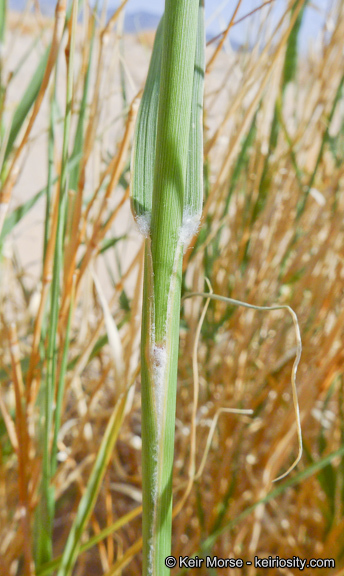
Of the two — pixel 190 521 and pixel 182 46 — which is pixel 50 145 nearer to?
pixel 182 46

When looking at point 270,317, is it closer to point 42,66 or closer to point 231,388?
point 231,388

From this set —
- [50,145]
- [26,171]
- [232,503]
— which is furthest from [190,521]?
[26,171]

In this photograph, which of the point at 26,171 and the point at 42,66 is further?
the point at 26,171

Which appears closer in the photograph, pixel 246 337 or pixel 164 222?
pixel 164 222

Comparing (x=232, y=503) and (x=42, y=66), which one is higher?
(x=42, y=66)

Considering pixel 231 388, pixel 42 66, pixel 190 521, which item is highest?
pixel 42 66

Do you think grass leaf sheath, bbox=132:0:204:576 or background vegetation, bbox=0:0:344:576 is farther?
background vegetation, bbox=0:0:344:576

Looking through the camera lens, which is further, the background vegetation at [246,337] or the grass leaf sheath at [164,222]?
the background vegetation at [246,337]

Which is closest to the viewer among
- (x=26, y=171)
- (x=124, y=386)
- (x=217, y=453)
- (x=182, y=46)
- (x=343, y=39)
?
(x=182, y=46)

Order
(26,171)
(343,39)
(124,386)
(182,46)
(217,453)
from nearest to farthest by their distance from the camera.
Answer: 1. (182,46)
2. (124,386)
3. (343,39)
4. (217,453)
5. (26,171)

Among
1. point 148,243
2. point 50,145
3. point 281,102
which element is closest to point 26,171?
point 281,102
